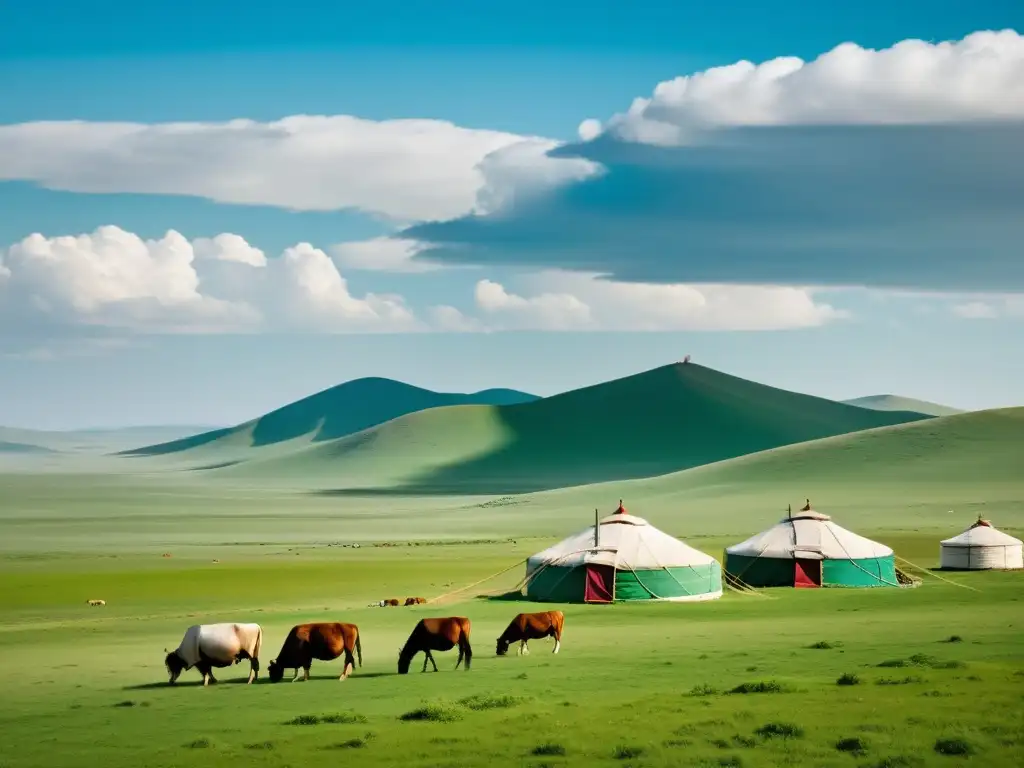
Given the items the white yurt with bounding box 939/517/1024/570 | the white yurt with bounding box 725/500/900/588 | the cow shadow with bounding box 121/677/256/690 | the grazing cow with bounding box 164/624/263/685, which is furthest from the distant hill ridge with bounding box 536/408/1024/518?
the grazing cow with bounding box 164/624/263/685

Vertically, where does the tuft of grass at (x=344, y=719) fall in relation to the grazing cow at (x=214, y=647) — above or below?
below

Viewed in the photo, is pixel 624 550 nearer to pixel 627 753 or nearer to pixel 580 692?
pixel 580 692

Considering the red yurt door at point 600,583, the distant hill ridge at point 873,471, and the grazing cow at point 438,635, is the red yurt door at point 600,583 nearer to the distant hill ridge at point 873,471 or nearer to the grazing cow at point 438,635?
the grazing cow at point 438,635

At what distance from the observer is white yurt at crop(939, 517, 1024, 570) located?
1972 inches

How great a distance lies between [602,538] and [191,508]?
266 ft

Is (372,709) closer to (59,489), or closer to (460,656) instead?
(460,656)

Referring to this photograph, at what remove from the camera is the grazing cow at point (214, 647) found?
938 inches

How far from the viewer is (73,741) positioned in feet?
61.7

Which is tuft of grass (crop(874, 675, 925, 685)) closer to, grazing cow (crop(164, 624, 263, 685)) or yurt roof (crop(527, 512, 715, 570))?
grazing cow (crop(164, 624, 263, 685))

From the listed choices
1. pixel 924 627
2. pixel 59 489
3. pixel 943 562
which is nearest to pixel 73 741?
pixel 924 627

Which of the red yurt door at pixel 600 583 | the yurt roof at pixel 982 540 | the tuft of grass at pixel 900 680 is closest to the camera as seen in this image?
the tuft of grass at pixel 900 680

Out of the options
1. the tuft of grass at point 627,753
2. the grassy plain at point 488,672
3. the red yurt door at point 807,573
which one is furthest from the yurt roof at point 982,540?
the tuft of grass at point 627,753

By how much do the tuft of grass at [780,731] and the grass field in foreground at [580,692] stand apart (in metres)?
0.03

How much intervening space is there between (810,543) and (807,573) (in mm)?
914
